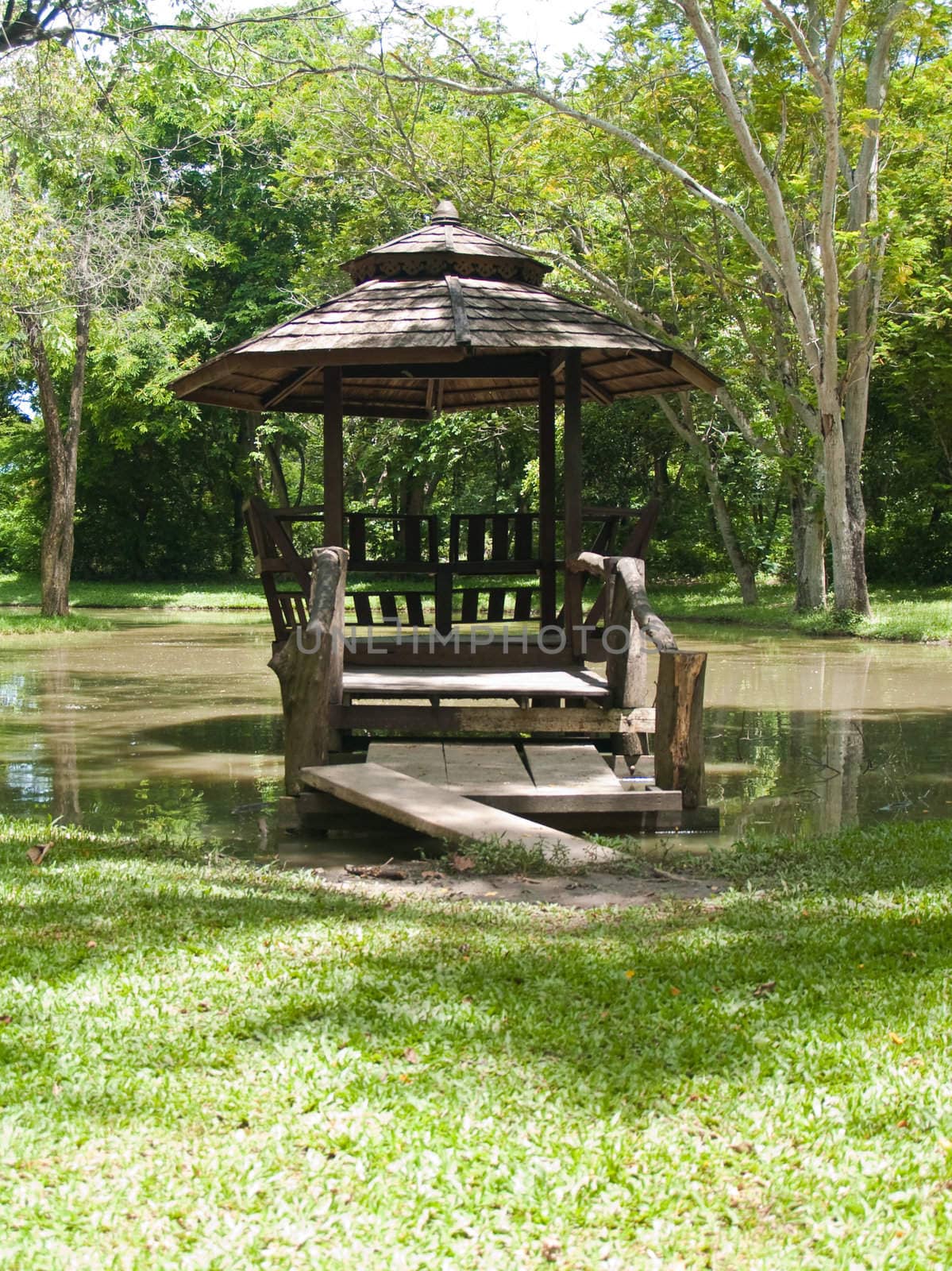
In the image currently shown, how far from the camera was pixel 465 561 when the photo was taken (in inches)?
455

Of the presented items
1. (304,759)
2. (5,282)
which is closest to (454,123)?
(5,282)

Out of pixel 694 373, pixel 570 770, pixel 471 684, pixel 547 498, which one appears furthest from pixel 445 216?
pixel 570 770

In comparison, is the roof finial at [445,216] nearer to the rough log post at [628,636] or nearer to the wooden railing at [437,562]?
the wooden railing at [437,562]

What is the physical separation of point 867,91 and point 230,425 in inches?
993

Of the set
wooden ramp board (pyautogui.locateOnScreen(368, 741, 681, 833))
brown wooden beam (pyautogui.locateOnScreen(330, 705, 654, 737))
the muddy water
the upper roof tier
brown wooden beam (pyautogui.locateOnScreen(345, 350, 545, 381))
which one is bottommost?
the muddy water

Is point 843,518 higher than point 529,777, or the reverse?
point 843,518

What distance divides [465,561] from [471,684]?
87.8 inches

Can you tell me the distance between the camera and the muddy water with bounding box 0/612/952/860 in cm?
861

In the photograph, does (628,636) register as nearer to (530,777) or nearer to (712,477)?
(530,777)

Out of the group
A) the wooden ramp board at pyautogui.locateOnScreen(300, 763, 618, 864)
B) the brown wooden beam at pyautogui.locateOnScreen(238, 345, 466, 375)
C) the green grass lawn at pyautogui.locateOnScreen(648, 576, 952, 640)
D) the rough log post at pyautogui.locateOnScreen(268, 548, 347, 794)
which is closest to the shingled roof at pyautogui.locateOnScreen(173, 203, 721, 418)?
the brown wooden beam at pyautogui.locateOnScreen(238, 345, 466, 375)

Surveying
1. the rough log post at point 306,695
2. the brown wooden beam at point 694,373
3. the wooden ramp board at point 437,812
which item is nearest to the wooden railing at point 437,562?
the brown wooden beam at point 694,373

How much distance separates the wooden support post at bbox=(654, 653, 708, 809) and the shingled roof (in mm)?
3090

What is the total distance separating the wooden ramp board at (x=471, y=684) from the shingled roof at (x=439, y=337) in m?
2.36

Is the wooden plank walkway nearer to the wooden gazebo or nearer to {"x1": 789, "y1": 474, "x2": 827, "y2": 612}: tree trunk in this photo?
the wooden gazebo
